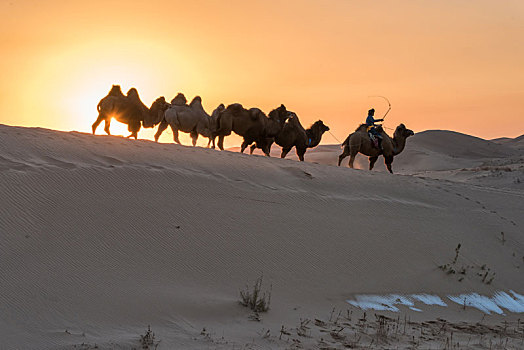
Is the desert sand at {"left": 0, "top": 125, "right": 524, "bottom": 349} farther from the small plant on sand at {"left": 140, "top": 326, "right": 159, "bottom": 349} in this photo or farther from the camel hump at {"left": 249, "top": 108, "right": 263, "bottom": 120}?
the camel hump at {"left": 249, "top": 108, "right": 263, "bottom": 120}

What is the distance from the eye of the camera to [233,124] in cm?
2252

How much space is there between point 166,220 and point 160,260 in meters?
1.31

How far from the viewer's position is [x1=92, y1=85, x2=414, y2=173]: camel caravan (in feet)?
64.7

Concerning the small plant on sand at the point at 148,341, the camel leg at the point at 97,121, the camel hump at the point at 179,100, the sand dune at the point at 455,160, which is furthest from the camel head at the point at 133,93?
the sand dune at the point at 455,160

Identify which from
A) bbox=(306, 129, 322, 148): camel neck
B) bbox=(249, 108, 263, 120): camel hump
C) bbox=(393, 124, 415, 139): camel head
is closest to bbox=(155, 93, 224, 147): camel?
bbox=(249, 108, 263, 120): camel hump

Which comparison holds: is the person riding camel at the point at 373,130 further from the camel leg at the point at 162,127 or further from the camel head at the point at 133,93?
the camel head at the point at 133,93

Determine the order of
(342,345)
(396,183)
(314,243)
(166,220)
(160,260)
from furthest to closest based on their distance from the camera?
(396,183), (314,243), (166,220), (160,260), (342,345)

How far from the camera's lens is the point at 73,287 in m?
7.92

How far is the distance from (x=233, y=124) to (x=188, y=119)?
143cm

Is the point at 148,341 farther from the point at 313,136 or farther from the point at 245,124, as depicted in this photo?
the point at 313,136

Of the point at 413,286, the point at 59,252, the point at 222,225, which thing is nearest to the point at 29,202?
the point at 59,252

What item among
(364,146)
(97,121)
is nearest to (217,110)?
(364,146)

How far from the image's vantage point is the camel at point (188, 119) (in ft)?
72.3

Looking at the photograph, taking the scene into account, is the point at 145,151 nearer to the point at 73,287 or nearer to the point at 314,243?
the point at 314,243
